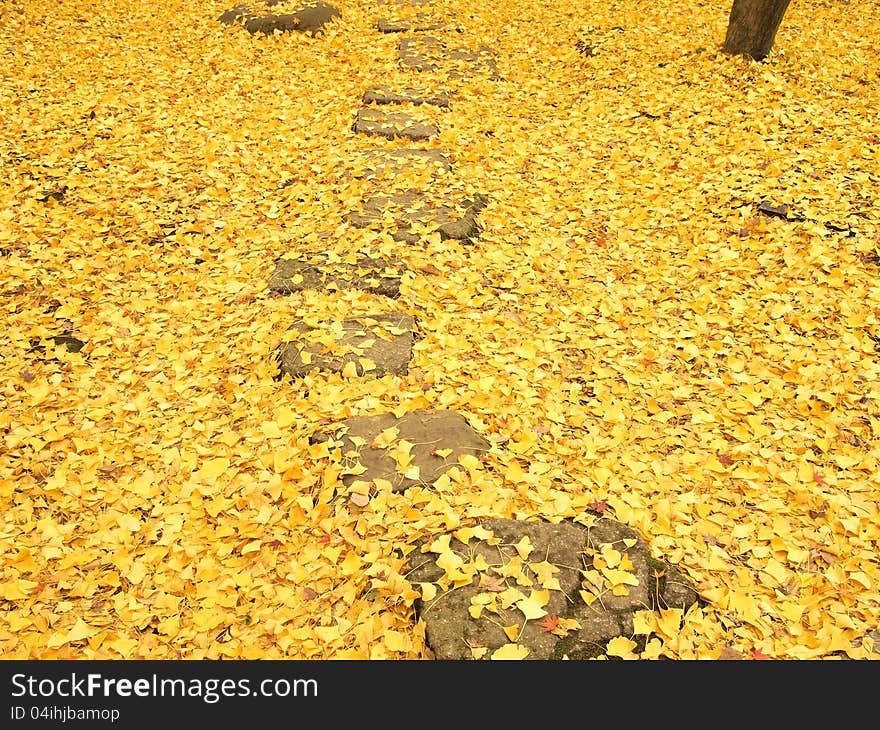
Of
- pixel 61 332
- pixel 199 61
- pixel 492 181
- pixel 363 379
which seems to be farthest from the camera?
pixel 199 61

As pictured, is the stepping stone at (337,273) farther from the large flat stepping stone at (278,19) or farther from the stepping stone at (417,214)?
the large flat stepping stone at (278,19)

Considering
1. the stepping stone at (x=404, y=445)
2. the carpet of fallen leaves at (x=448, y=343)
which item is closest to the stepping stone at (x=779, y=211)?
the carpet of fallen leaves at (x=448, y=343)

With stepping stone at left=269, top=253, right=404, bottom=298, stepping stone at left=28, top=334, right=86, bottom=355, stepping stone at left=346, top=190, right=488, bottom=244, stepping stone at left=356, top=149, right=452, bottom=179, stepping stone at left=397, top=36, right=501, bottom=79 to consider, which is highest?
stepping stone at left=397, top=36, right=501, bottom=79

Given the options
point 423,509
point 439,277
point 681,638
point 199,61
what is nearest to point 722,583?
point 681,638

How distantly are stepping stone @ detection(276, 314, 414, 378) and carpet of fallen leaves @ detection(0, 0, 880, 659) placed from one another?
0.54ft

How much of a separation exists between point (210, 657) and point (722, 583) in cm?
249

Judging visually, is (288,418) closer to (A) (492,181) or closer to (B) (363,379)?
(B) (363,379)

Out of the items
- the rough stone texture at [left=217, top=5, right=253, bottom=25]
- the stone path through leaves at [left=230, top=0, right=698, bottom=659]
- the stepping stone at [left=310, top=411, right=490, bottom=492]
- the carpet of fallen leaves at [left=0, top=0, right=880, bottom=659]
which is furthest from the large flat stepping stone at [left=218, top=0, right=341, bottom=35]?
the stepping stone at [left=310, top=411, right=490, bottom=492]

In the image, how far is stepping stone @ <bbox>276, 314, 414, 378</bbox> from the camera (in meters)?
4.22

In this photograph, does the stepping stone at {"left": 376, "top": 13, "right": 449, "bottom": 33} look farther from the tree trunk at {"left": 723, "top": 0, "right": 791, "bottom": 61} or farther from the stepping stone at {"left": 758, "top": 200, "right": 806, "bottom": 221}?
the stepping stone at {"left": 758, "top": 200, "right": 806, "bottom": 221}

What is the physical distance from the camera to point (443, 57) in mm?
9328

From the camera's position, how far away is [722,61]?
8352 millimetres

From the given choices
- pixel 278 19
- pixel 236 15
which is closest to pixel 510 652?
pixel 278 19

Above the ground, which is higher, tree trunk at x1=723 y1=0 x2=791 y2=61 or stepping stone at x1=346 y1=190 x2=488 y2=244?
tree trunk at x1=723 y1=0 x2=791 y2=61
